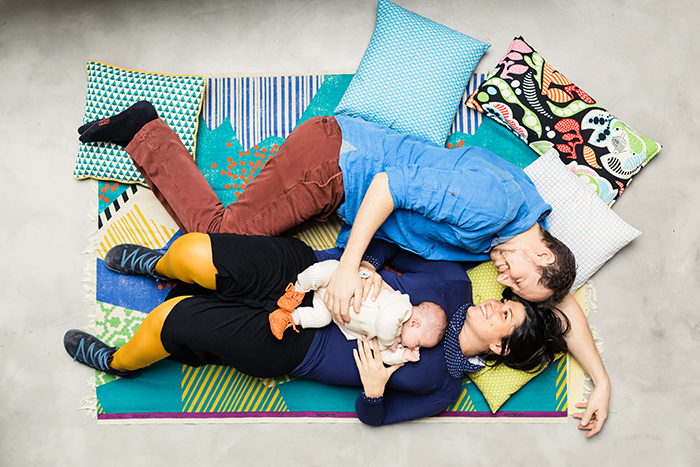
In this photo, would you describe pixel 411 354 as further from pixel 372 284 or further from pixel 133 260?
pixel 133 260

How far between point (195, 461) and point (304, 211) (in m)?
1.37

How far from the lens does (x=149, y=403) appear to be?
220cm

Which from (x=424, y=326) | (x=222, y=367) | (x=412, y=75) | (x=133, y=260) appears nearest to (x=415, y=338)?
(x=424, y=326)

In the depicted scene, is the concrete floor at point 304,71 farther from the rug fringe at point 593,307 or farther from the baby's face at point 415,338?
the baby's face at point 415,338

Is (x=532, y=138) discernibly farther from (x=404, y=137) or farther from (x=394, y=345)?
(x=394, y=345)

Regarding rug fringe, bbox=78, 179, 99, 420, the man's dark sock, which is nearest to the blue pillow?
the man's dark sock

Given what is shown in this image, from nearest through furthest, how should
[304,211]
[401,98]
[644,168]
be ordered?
[304,211] < [401,98] < [644,168]

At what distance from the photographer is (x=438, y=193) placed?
165 cm

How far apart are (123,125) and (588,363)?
95.9 inches

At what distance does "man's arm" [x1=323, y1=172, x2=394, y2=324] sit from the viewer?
168 centimetres

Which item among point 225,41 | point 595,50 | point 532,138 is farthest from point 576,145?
point 225,41

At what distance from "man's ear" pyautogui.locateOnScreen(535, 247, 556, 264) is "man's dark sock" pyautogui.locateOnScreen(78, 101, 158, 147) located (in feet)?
5.92

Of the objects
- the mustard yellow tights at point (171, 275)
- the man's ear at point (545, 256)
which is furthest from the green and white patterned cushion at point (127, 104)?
the man's ear at point (545, 256)

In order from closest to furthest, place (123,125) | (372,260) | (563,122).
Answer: (372,260), (123,125), (563,122)
